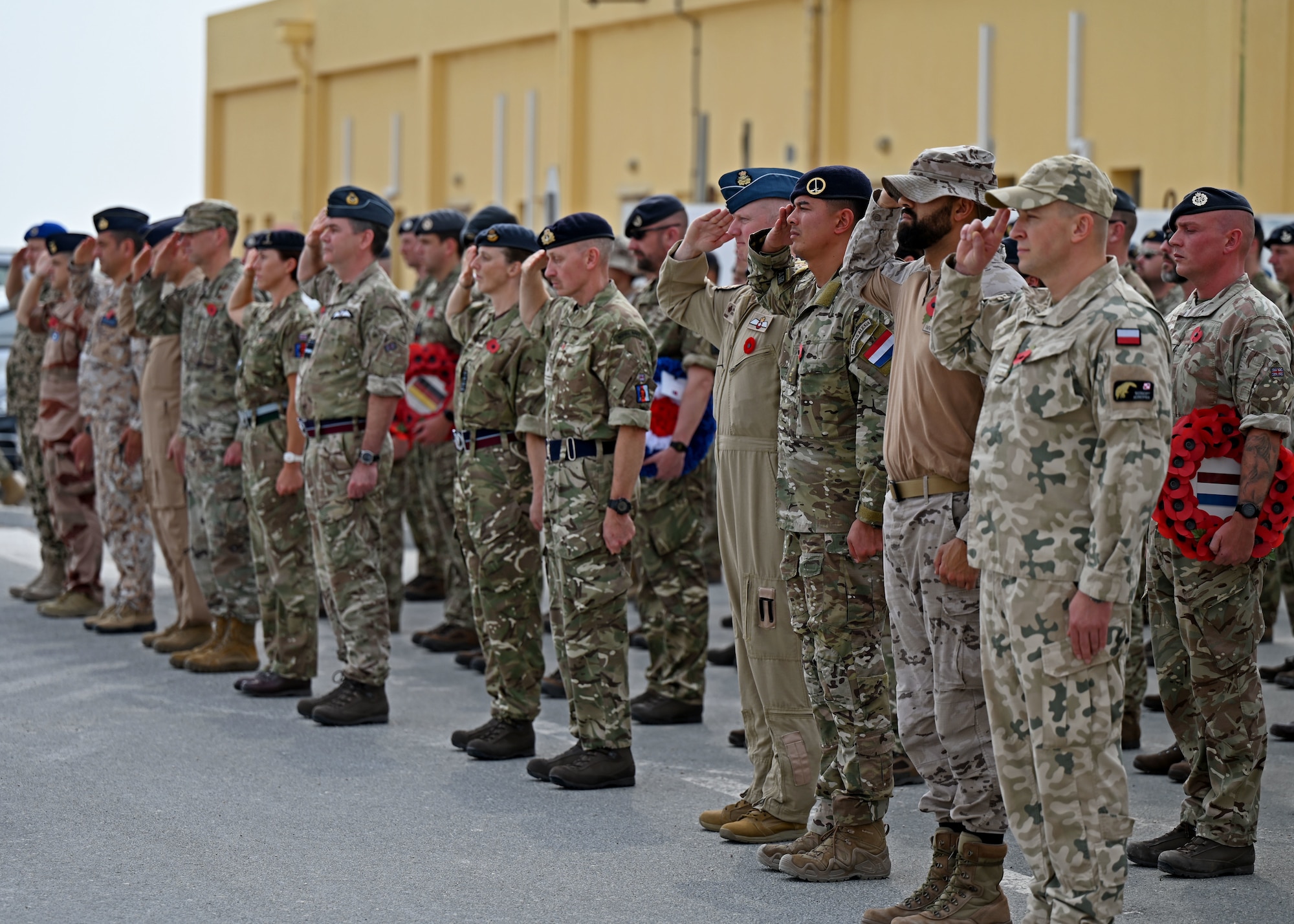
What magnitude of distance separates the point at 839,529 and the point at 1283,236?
172 inches

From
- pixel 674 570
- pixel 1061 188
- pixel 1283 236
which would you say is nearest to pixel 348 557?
pixel 674 570

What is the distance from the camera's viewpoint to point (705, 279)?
236 inches

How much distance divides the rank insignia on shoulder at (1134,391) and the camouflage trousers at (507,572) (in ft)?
10.9

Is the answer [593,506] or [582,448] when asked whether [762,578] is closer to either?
[593,506]

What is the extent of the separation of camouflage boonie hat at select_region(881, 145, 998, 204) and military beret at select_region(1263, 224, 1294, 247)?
4.32 metres

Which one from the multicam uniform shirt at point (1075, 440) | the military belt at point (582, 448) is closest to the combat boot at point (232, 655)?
the military belt at point (582, 448)

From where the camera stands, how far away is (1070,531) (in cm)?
404

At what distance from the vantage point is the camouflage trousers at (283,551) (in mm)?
7906

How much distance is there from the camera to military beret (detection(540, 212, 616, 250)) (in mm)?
6340

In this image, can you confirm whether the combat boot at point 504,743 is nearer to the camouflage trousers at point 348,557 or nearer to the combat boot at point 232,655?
the camouflage trousers at point 348,557

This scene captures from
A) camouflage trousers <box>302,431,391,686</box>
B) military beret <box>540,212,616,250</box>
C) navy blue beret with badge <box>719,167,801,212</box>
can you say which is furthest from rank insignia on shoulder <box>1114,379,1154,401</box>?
camouflage trousers <box>302,431,391,686</box>

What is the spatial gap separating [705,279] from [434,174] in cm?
1790

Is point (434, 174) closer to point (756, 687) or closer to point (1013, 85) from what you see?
point (1013, 85)

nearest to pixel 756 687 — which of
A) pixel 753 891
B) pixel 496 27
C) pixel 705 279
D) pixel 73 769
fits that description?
pixel 753 891
